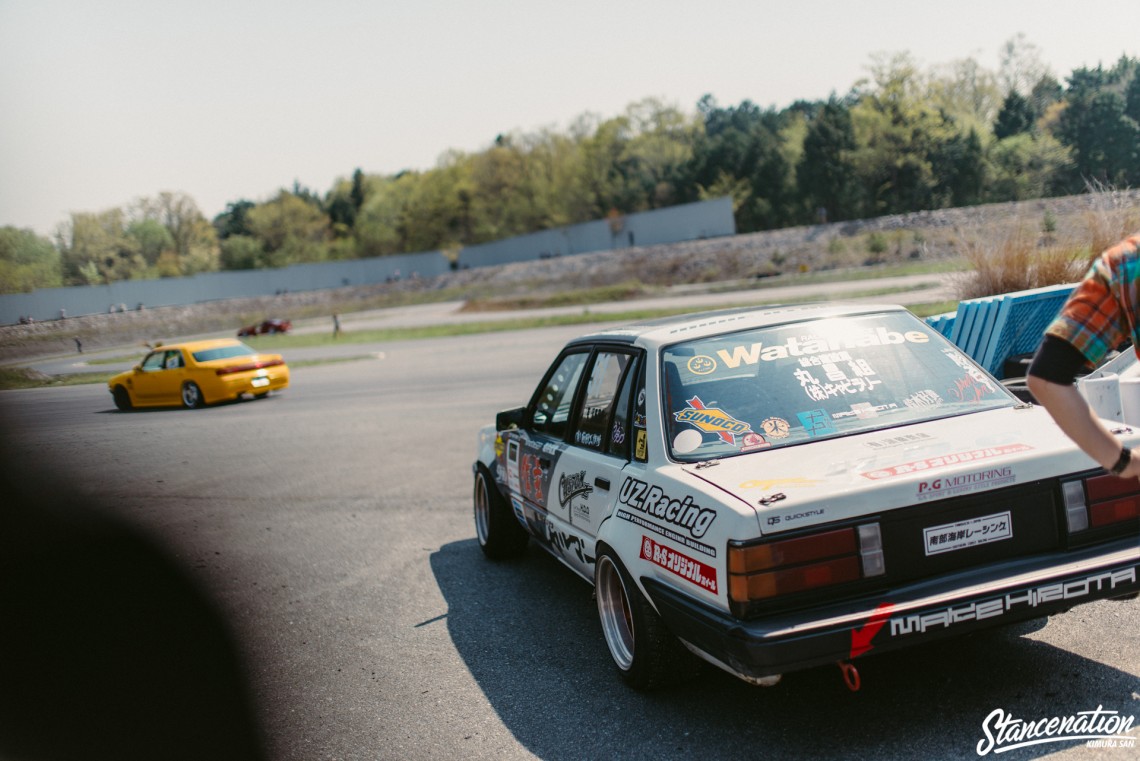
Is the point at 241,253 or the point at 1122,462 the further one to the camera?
the point at 241,253

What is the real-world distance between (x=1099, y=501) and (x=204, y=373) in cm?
1537

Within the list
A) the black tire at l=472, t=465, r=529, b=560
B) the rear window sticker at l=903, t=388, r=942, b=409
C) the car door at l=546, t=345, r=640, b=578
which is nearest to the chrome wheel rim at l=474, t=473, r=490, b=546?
the black tire at l=472, t=465, r=529, b=560

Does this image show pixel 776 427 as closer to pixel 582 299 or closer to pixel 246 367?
pixel 246 367

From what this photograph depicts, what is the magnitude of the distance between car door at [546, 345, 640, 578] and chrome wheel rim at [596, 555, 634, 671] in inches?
6.4

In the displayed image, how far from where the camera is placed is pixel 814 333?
405 cm

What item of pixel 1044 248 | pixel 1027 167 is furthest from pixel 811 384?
pixel 1027 167

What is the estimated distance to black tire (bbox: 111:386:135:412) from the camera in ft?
31.1

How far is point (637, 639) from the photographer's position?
3.53 meters

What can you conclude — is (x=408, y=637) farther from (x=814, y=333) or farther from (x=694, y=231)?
(x=694, y=231)

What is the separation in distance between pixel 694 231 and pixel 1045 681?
68.4 metres

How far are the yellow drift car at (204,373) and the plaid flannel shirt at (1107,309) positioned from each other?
14726 millimetres

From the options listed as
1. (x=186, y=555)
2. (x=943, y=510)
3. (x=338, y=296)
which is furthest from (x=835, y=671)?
(x=338, y=296)

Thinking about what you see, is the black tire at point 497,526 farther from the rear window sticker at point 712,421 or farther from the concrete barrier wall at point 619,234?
the concrete barrier wall at point 619,234

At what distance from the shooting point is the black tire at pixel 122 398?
373 inches
